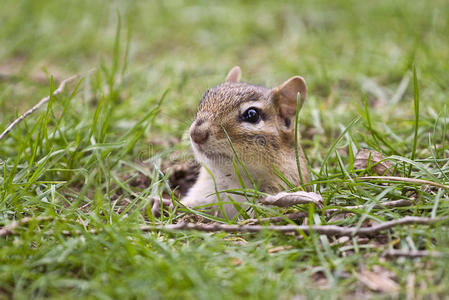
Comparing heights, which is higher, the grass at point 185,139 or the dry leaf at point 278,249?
the grass at point 185,139

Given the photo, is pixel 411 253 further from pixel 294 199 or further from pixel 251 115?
pixel 251 115

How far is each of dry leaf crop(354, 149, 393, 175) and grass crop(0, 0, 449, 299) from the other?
0.24ft

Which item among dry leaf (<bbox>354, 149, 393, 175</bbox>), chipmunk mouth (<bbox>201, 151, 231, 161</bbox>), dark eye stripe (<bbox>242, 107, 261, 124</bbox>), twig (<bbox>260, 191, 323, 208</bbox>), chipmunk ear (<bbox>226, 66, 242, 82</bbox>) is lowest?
twig (<bbox>260, 191, 323, 208</bbox>)

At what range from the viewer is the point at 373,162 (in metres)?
3.94

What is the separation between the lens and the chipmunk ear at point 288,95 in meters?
4.08

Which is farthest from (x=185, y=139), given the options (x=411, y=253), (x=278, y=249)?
(x=411, y=253)

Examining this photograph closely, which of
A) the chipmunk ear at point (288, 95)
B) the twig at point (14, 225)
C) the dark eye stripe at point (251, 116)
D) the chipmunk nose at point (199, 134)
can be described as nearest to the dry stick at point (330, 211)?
the chipmunk nose at point (199, 134)

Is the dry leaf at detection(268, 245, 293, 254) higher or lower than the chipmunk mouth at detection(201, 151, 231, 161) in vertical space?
lower

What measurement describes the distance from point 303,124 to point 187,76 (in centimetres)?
203

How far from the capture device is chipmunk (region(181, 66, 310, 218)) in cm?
362

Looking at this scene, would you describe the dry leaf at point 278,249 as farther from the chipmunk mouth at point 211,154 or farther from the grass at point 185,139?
the chipmunk mouth at point 211,154

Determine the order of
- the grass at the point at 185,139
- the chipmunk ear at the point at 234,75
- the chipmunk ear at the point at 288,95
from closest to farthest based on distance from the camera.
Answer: the grass at the point at 185,139, the chipmunk ear at the point at 288,95, the chipmunk ear at the point at 234,75

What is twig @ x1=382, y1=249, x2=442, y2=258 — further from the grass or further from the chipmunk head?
the chipmunk head

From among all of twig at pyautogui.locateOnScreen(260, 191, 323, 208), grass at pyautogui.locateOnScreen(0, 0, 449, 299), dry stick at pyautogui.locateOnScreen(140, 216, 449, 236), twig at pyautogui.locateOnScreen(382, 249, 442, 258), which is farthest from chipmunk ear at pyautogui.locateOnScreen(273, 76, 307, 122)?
twig at pyautogui.locateOnScreen(382, 249, 442, 258)
